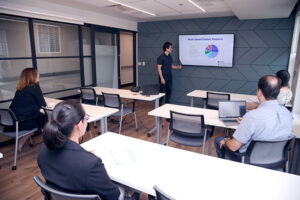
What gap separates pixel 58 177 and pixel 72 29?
183 inches

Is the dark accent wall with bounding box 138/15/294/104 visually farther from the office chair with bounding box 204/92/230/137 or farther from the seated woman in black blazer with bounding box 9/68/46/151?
the seated woman in black blazer with bounding box 9/68/46/151

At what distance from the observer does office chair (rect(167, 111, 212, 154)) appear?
259 cm

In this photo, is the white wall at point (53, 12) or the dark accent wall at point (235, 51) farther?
the dark accent wall at point (235, 51)

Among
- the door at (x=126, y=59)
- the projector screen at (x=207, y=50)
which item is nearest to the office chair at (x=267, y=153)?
the projector screen at (x=207, y=50)

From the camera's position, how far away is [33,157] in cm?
326

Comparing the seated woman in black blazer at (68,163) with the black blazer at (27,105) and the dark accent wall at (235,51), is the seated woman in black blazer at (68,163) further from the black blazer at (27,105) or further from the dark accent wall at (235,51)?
the dark accent wall at (235,51)

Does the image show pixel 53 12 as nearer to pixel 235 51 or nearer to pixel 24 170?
pixel 24 170

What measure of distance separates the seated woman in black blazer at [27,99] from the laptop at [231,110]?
8.75ft

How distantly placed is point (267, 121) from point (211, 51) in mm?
4719

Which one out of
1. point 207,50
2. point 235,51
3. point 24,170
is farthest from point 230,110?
point 207,50

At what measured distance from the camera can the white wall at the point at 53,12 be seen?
3.70 metres

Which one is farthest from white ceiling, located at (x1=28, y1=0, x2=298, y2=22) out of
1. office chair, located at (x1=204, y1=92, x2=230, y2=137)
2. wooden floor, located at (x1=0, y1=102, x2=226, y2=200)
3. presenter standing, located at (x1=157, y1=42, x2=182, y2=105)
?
wooden floor, located at (x1=0, y1=102, x2=226, y2=200)

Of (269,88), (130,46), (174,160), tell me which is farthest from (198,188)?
(130,46)

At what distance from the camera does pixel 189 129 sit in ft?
8.79
